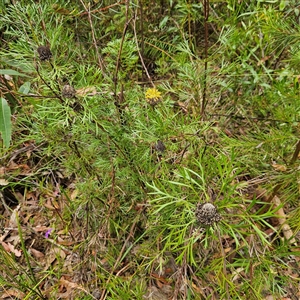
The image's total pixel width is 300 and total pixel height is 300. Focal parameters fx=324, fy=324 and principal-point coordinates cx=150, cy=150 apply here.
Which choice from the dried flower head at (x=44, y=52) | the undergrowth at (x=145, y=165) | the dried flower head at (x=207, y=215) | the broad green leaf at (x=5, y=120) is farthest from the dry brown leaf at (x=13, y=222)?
the dried flower head at (x=207, y=215)

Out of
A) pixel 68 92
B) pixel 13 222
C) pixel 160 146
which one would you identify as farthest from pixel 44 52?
pixel 13 222

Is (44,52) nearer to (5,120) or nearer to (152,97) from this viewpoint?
(5,120)

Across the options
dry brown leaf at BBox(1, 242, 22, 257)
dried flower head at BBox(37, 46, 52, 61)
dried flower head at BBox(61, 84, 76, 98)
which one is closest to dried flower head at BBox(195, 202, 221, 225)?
dried flower head at BBox(61, 84, 76, 98)

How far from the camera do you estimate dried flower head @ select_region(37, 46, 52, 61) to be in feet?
3.10

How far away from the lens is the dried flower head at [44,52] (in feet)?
3.10

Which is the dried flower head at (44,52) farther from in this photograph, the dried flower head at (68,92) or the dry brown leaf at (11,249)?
the dry brown leaf at (11,249)

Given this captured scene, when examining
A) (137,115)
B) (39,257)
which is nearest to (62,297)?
(39,257)

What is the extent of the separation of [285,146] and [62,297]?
1201mm

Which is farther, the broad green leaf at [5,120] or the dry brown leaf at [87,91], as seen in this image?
the dry brown leaf at [87,91]

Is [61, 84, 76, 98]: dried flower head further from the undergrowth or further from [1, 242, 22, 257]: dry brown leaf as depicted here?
[1, 242, 22, 257]: dry brown leaf

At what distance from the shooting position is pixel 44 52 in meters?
0.95

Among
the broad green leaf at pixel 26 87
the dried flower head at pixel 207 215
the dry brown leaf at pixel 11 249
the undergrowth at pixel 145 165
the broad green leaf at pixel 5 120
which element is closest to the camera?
the dried flower head at pixel 207 215

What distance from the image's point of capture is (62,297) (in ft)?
4.77

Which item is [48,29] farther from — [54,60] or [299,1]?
[299,1]
